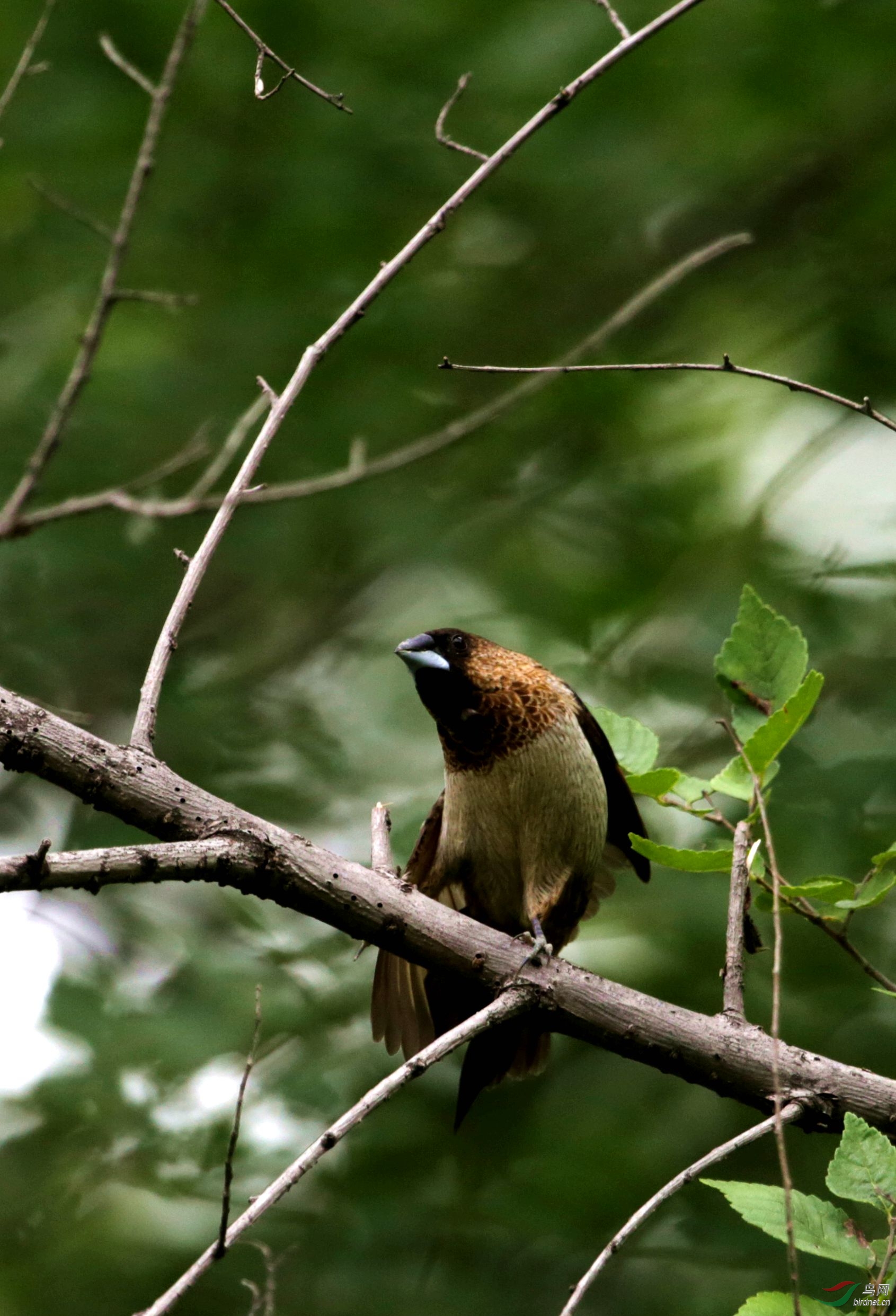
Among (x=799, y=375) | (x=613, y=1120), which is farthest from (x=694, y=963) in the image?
(x=799, y=375)

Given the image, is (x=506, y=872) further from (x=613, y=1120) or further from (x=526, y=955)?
(x=613, y=1120)

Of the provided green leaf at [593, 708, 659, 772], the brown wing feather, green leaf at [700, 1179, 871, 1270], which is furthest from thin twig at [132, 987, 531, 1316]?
the brown wing feather

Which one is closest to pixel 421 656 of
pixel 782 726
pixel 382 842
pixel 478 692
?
pixel 478 692

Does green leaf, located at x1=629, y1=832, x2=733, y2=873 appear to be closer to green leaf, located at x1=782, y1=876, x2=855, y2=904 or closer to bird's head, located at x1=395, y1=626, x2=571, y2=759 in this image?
green leaf, located at x1=782, y1=876, x2=855, y2=904

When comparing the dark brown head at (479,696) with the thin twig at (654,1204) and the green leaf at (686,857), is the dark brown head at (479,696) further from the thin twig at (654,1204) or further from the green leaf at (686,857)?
the thin twig at (654,1204)

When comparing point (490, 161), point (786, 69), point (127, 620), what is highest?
point (786, 69)

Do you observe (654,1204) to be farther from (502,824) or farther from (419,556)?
(419,556)

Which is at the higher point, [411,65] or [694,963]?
[411,65]

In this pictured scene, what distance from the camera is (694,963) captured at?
4832 millimetres

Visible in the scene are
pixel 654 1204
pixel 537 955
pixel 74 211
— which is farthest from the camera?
pixel 74 211

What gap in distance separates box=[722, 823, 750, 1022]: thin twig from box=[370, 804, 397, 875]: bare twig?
0.73 meters

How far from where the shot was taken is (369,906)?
2740 mm

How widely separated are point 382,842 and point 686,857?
2.26ft

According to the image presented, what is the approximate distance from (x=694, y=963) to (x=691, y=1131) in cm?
61
